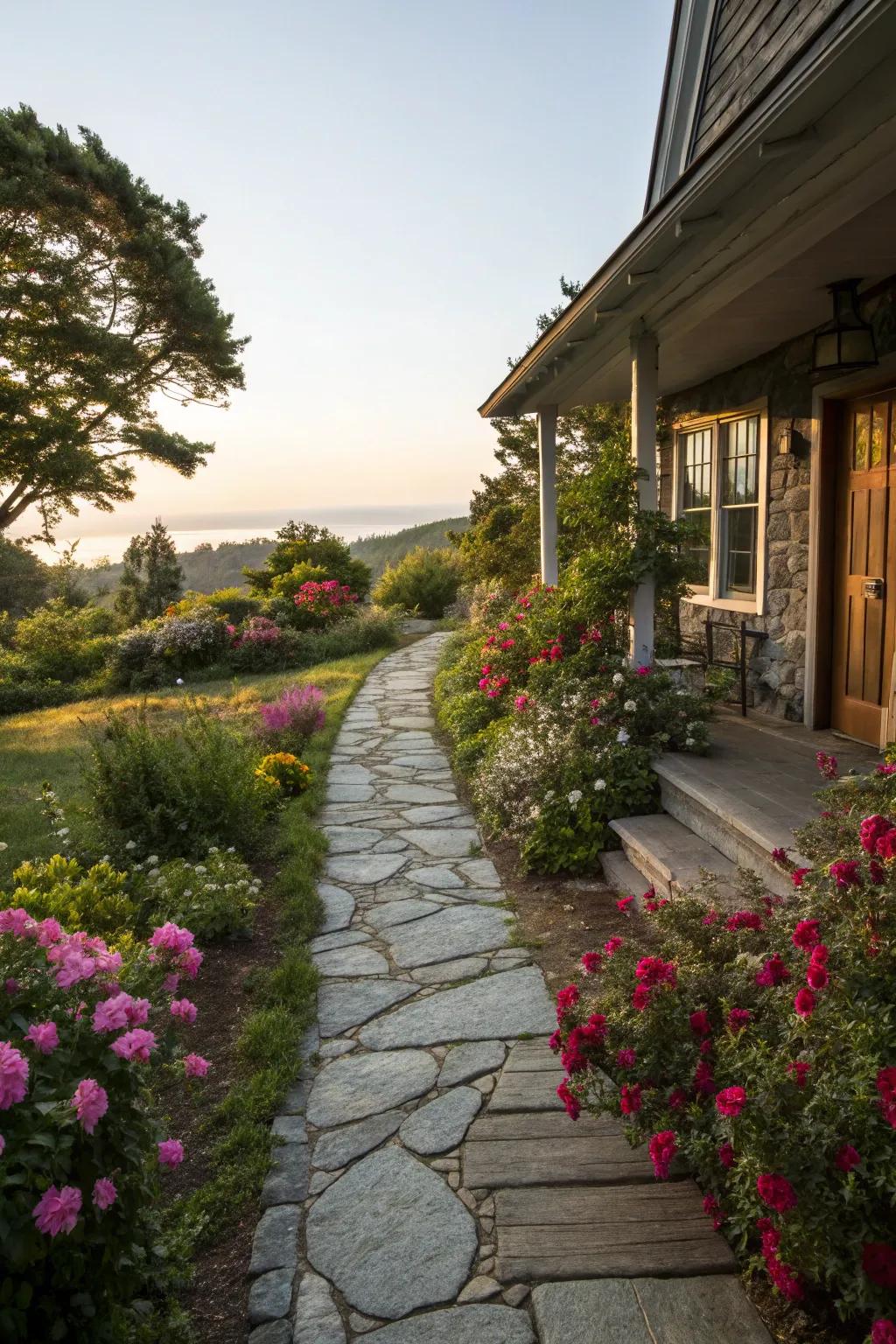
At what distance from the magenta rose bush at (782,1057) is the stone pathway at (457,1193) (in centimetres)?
15

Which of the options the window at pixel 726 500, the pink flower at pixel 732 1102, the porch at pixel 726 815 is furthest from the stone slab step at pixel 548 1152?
the window at pixel 726 500

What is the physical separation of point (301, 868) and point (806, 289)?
407 cm

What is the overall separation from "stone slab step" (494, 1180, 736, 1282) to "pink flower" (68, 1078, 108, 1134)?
3.34 ft

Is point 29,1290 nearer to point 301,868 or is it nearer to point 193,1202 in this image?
point 193,1202

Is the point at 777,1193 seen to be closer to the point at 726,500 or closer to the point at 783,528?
the point at 783,528

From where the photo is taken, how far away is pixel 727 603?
6.56 metres

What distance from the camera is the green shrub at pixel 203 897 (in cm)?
354

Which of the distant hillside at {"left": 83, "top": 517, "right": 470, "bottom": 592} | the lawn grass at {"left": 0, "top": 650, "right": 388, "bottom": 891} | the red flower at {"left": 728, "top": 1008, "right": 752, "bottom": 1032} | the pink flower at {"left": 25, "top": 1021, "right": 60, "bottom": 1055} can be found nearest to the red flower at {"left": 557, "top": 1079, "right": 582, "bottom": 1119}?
the red flower at {"left": 728, "top": 1008, "right": 752, "bottom": 1032}

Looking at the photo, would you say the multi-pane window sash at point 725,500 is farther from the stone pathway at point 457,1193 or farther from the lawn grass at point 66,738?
the stone pathway at point 457,1193

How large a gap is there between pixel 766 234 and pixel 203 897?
3.72 metres

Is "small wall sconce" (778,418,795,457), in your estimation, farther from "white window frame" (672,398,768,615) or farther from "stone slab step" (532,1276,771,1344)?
"stone slab step" (532,1276,771,1344)

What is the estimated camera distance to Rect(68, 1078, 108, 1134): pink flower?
4.42 ft

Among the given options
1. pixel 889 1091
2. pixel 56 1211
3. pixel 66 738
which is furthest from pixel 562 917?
pixel 66 738

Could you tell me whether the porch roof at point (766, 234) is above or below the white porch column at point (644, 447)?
above
